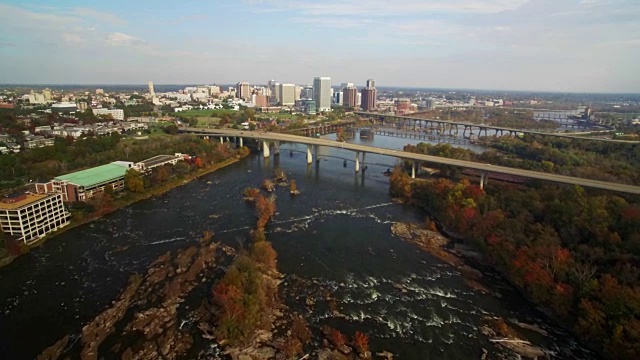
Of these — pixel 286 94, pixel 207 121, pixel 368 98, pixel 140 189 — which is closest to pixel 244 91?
pixel 286 94

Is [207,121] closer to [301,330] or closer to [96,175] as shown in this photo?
[96,175]

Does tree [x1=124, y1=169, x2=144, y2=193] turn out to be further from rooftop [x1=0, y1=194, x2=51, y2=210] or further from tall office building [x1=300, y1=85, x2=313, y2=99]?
tall office building [x1=300, y1=85, x2=313, y2=99]

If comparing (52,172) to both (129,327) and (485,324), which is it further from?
(485,324)

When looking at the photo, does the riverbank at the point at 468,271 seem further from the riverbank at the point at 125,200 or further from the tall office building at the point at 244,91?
the tall office building at the point at 244,91

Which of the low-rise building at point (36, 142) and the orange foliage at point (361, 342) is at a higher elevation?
the low-rise building at point (36, 142)

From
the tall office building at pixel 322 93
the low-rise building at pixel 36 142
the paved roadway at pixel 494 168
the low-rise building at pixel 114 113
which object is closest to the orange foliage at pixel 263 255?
the paved roadway at pixel 494 168

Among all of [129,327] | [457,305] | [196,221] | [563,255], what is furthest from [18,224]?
[563,255]
